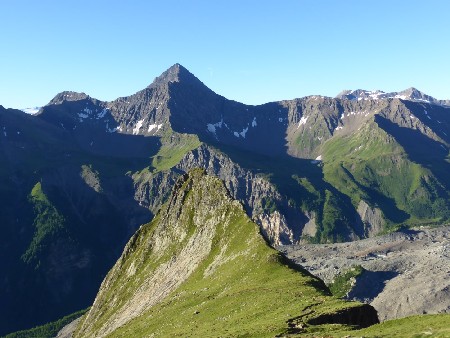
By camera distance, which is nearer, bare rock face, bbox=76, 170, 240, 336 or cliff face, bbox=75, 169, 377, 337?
cliff face, bbox=75, 169, 377, 337

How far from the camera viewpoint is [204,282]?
116 meters

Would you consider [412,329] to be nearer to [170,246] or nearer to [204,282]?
[204,282]

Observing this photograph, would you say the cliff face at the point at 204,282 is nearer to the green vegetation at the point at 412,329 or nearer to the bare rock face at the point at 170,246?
the bare rock face at the point at 170,246

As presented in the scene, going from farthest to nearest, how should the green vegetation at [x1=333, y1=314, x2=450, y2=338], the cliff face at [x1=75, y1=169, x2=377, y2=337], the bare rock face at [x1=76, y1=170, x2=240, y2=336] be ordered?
the bare rock face at [x1=76, y1=170, x2=240, y2=336] → the cliff face at [x1=75, y1=169, x2=377, y2=337] → the green vegetation at [x1=333, y1=314, x2=450, y2=338]

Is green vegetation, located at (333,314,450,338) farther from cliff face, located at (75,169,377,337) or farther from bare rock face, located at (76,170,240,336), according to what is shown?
bare rock face, located at (76,170,240,336)

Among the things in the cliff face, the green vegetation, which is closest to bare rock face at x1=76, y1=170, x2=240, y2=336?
the cliff face

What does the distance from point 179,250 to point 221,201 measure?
20.3 meters

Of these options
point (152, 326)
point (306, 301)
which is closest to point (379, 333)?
point (306, 301)

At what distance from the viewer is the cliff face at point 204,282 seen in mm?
74375

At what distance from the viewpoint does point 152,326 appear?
96500mm

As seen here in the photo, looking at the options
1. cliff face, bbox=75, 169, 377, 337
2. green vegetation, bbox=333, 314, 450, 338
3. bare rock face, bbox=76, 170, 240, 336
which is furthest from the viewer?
bare rock face, bbox=76, 170, 240, 336

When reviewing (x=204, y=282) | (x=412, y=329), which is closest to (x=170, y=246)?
(x=204, y=282)

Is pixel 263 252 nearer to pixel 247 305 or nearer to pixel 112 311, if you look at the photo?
pixel 247 305

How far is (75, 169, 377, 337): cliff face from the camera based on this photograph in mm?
74375
